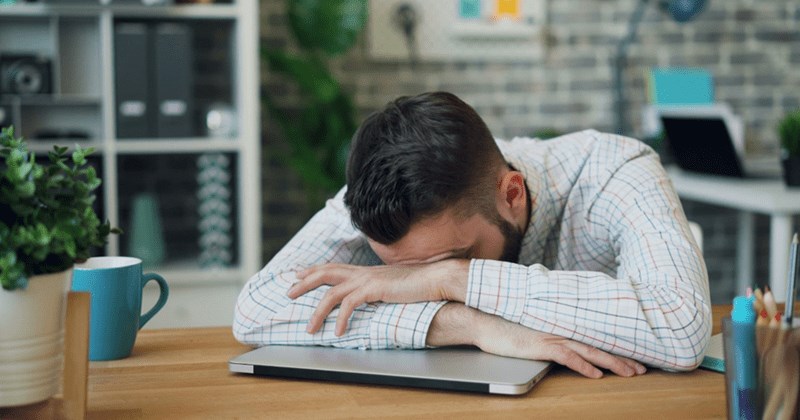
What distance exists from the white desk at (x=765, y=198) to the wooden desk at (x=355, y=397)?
141cm

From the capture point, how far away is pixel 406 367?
1107 mm

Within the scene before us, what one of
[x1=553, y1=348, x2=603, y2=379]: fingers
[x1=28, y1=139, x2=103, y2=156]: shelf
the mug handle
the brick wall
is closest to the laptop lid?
the brick wall

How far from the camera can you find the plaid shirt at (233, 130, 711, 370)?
118 cm

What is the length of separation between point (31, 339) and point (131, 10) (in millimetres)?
2288

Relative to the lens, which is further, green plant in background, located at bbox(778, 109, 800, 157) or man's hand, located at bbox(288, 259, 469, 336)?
green plant in background, located at bbox(778, 109, 800, 157)

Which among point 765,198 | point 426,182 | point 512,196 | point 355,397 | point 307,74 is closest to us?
point 355,397

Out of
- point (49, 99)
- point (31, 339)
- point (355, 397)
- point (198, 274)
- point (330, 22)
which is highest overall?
point (330, 22)

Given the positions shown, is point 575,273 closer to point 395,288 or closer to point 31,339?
point 395,288

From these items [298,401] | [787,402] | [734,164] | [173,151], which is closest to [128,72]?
[173,151]

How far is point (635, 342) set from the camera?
3.79ft

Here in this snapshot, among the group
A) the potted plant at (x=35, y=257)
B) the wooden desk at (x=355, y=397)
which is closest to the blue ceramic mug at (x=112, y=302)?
the wooden desk at (x=355, y=397)

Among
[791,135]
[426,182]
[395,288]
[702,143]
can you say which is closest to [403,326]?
[395,288]

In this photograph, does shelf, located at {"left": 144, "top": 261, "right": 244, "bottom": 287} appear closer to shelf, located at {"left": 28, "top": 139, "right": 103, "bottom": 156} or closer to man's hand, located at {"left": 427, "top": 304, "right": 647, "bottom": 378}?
shelf, located at {"left": 28, "top": 139, "right": 103, "bottom": 156}

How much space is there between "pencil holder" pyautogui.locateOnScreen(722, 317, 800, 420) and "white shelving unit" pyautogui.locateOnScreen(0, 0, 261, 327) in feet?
7.79
